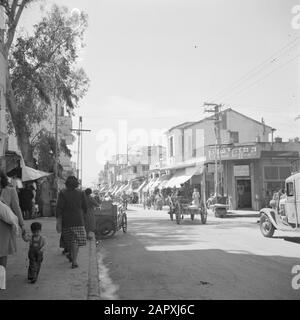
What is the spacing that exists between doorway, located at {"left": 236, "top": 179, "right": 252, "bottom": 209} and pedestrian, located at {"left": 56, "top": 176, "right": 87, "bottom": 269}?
27581mm

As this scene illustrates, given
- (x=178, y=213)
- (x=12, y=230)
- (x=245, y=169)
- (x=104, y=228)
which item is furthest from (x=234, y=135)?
(x=12, y=230)

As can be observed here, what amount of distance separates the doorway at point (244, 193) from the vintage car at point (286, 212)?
19.6 meters

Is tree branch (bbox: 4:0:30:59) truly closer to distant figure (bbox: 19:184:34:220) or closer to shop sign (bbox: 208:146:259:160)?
distant figure (bbox: 19:184:34:220)

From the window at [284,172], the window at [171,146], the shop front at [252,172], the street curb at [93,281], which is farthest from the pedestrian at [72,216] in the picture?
the window at [171,146]

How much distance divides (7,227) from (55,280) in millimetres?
1709

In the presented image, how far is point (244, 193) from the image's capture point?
35219 millimetres

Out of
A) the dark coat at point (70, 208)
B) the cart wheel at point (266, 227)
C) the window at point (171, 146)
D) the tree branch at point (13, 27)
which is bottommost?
the cart wheel at point (266, 227)

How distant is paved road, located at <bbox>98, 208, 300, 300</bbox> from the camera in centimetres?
706

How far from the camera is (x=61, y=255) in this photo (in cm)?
1059

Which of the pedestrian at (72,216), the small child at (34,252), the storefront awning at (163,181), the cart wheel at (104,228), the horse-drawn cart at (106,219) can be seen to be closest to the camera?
the small child at (34,252)

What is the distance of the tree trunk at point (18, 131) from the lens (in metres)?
20.2

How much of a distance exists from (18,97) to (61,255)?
565 inches

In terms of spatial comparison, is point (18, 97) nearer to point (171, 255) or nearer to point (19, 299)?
point (171, 255)

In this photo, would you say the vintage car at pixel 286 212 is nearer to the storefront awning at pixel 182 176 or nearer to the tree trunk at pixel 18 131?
the tree trunk at pixel 18 131
